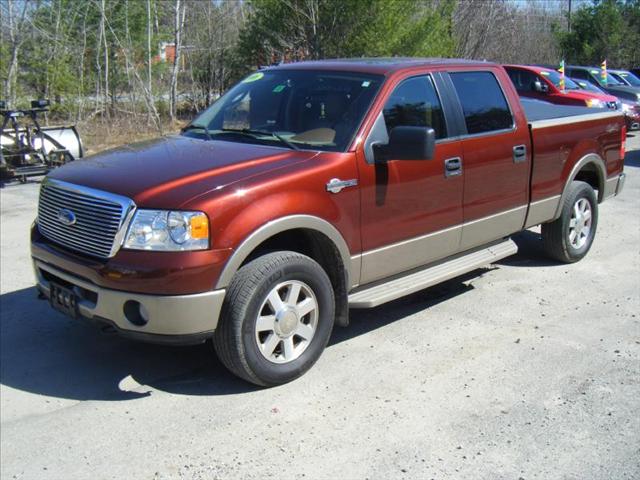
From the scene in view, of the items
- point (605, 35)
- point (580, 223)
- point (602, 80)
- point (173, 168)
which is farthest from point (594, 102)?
point (605, 35)

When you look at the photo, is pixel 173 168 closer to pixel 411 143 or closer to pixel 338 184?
pixel 338 184

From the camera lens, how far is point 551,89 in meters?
16.6

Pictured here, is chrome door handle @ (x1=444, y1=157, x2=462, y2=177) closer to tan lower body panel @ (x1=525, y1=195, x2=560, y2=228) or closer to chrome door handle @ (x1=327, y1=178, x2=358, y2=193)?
chrome door handle @ (x1=327, y1=178, x2=358, y2=193)

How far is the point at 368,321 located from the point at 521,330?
116 cm

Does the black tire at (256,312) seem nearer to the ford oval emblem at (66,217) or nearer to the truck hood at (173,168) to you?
the truck hood at (173,168)

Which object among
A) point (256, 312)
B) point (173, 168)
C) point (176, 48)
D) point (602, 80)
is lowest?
point (256, 312)

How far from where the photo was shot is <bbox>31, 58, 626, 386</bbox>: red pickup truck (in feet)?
13.0

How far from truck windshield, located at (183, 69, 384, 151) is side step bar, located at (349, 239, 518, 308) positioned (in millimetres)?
1025

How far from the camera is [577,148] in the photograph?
21.9ft

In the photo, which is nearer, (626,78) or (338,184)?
(338,184)

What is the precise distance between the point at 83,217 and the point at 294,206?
127 cm

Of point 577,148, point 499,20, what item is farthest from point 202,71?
point 577,148

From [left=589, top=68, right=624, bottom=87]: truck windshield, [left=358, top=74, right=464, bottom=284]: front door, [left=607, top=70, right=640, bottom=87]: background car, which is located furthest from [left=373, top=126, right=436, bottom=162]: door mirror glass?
[left=607, top=70, right=640, bottom=87]: background car

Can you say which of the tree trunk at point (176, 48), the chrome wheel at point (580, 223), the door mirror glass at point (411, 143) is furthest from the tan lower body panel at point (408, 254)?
the tree trunk at point (176, 48)
